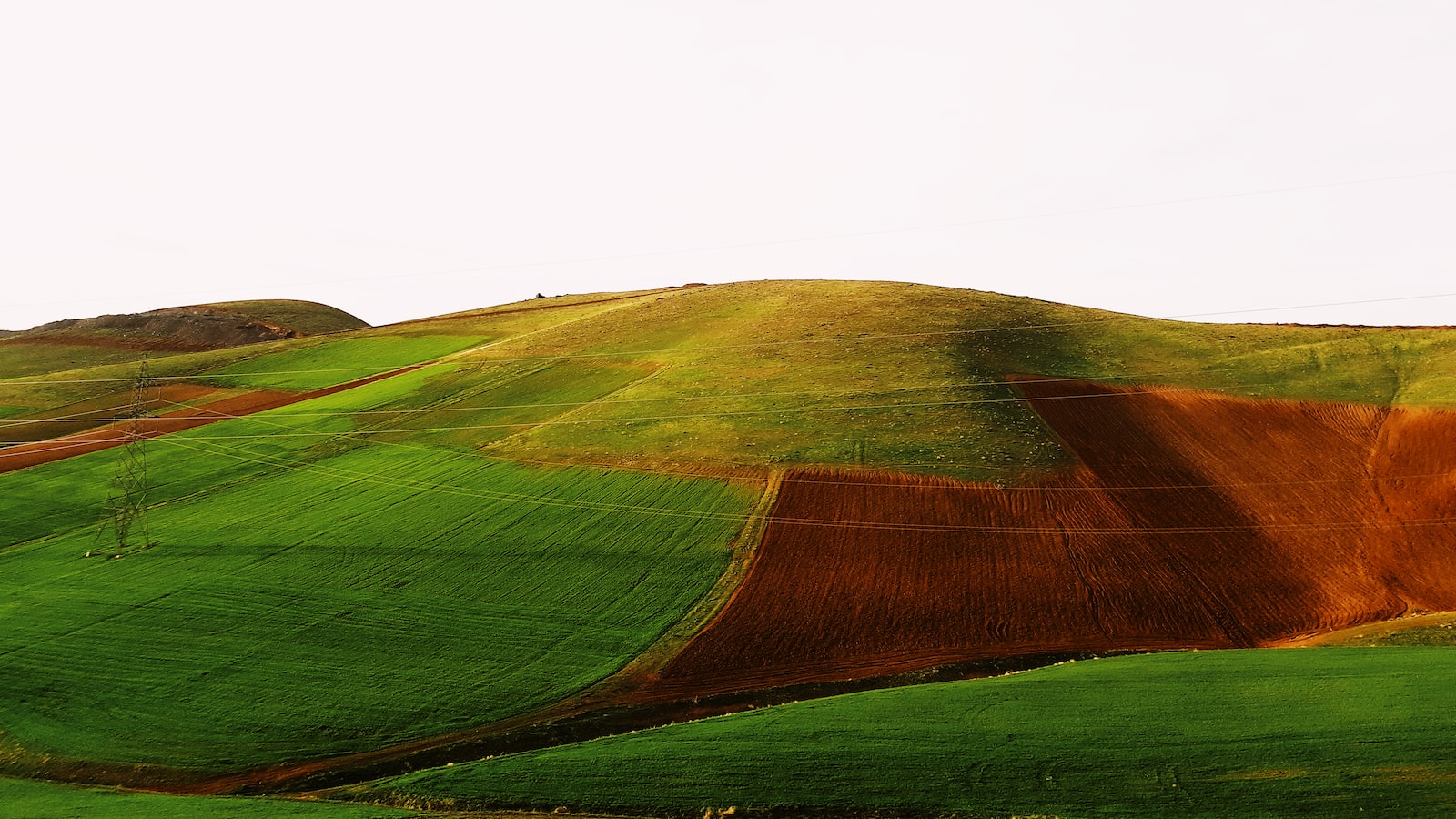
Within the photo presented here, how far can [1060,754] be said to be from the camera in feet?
79.4

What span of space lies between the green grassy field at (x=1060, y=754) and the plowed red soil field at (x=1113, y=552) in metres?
5.52

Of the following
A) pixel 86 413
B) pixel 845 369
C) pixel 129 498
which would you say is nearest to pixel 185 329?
pixel 86 413

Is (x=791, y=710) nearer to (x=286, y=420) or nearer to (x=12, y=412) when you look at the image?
(x=286, y=420)

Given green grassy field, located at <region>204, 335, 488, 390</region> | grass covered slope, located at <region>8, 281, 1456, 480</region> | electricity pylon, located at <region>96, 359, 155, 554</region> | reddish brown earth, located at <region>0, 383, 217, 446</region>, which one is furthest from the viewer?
green grassy field, located at <region>204, 335, 488, 390</region>

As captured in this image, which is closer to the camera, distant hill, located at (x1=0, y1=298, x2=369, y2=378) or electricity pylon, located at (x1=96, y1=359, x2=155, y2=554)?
electricity pylon, located at (x1=96, y1=359, x2=155, y2=554)

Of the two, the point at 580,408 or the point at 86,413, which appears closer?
the point at 580,408

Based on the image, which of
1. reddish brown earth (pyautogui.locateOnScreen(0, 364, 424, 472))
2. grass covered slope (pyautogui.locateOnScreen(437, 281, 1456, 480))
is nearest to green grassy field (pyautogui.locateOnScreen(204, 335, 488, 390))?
reddish brown earth (pyautogui.locateOnScreen(0, 364, 424, 472))

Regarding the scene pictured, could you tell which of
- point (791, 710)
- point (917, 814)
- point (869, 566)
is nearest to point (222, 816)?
point (791, 710)

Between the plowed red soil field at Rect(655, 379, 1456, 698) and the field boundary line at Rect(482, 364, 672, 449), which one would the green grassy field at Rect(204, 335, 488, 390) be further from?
the plowed red soil field at Rect(655, 379, 1456, 698)

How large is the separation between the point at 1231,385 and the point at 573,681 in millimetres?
47667

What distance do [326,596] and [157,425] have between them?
35.2 meters

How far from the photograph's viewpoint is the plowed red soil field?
3462cm

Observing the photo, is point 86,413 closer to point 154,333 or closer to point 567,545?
point 567,545

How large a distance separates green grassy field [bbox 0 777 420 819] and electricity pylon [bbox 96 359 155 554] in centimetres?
1910
